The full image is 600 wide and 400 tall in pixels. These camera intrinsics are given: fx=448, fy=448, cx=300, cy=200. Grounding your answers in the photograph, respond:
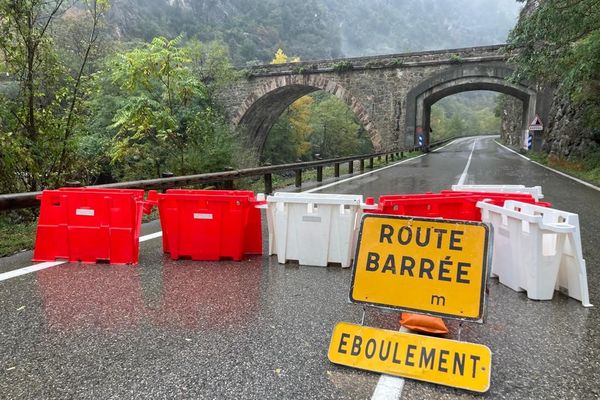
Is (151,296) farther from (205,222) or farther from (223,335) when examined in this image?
→ (205,222)

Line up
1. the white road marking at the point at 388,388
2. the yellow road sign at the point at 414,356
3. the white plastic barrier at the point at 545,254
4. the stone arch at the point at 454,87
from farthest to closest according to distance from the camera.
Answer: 1. the stone arch at the point at 454,87
2. the white plastic barrier at the point at 545,254
3. the yellow road sign at the point at 414,356
4. the white road marking at the point at 388,388

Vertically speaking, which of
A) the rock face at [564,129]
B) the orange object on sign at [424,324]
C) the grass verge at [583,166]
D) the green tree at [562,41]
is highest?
the green tree at [562,41]

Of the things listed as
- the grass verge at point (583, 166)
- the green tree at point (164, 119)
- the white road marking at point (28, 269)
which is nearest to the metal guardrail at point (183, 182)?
the white road marking at point (28, 269)

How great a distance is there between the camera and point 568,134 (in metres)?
24.2

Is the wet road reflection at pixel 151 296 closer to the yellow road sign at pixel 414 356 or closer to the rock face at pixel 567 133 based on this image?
the yellow road sign at pixel 414 356

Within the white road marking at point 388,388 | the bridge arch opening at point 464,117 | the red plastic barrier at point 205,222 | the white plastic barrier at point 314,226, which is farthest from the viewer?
the bridge arch opening at point 464,117

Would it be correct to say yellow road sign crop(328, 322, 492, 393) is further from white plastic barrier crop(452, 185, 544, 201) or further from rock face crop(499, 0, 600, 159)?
rock face crop(499, 0, 600, 159)

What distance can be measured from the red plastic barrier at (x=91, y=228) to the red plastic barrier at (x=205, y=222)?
356 mm

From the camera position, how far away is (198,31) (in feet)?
292

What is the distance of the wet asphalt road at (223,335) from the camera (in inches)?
95.5

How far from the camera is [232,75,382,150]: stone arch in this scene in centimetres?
3897

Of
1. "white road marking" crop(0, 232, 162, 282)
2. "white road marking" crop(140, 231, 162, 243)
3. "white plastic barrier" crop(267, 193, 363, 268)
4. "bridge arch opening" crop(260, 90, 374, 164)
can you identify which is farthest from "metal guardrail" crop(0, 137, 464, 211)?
"bridge arch opening" crop(260, 90, 374, 164)

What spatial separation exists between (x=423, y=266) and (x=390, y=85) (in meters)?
36.4

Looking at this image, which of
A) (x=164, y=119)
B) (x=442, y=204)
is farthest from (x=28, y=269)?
(x=164, y=119)
